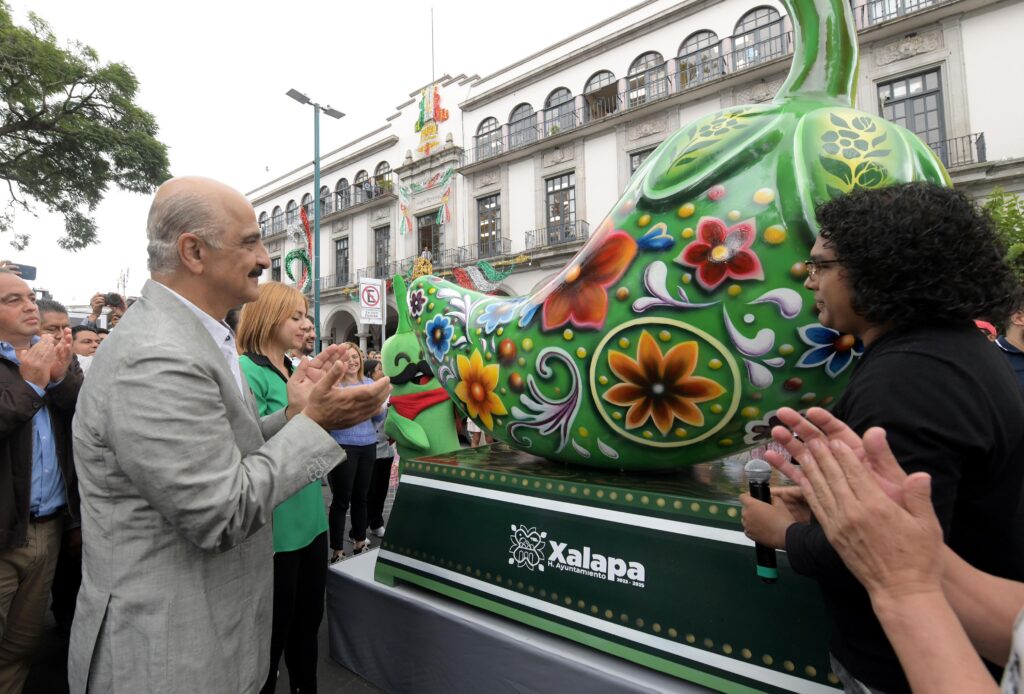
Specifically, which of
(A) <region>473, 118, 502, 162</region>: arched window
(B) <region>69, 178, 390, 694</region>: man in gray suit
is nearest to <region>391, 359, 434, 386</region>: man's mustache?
(B) <region>69, 178, 390, 694</region>: man in gray suit

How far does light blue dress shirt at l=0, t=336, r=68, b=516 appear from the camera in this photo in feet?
6.92

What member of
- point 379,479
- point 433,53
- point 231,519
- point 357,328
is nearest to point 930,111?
point 379,479

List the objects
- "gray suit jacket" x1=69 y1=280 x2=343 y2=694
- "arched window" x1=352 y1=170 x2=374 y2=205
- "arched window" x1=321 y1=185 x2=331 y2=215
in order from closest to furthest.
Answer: "gray suit jacket" x1=69 y1=280 x2=343 y2=694, "arched window" x1=352 y1=170 x2=374 y2=205, "arched window" x1=321 y1=185 x2=331 y2=215

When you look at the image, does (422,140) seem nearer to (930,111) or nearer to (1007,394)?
(930,111)

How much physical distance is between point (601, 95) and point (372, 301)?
31.7ft

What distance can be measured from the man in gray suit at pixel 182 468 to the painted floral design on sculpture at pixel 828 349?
106 centimetres

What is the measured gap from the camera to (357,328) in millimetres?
21672

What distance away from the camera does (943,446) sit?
2.63 feet

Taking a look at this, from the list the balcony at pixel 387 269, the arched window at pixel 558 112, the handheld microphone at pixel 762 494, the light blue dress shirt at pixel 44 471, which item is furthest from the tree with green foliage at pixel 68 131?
the handheld microphone at pixel 762 494

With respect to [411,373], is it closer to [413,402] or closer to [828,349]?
[413,402]

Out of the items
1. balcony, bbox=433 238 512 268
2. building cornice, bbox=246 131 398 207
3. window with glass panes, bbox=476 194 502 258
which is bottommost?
balcony, bbox=433 238 512 268

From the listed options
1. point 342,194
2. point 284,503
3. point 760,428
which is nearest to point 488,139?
point 342,194

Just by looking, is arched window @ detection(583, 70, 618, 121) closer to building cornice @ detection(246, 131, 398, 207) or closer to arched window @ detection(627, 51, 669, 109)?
arched window @ detection(627, 51, 669, 109)

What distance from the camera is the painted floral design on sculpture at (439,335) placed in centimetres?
213
